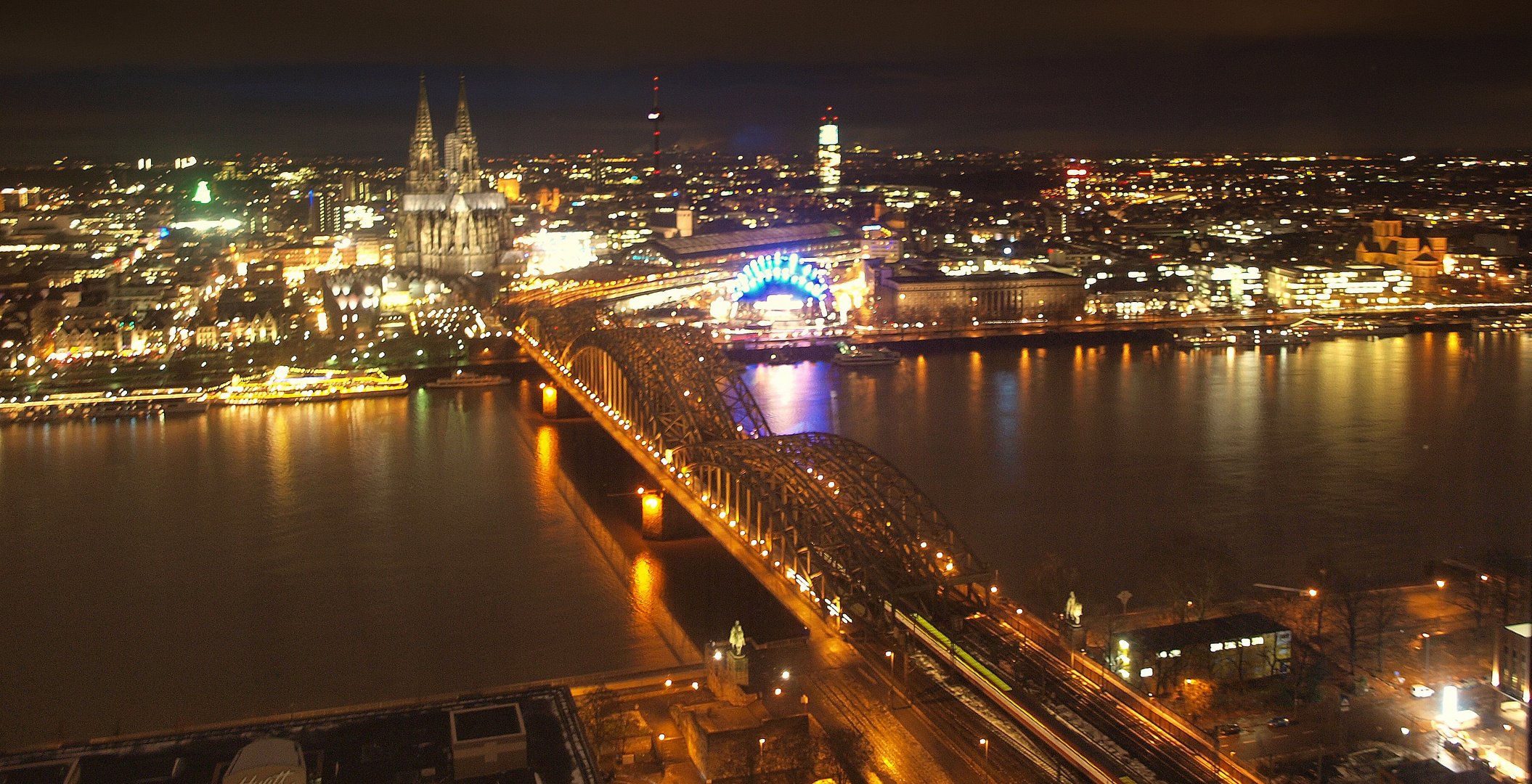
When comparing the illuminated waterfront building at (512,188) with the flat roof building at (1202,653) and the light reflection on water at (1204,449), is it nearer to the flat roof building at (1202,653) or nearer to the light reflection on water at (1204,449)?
the light reflection on water at (1204,449)

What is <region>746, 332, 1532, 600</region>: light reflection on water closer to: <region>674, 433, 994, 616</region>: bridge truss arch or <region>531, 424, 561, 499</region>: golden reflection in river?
<region>674, 433, 994, 616</region>: bridge truss arch

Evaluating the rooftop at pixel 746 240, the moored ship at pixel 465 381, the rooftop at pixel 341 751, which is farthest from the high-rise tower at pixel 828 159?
the rooftop at pixel 341 751

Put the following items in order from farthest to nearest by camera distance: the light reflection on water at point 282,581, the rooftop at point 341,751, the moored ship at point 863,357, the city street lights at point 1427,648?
the moored ship at point 863,357
the light reflection on water at point 282,581
the city street lights at point 1427,648
the rooftop at point 341,751

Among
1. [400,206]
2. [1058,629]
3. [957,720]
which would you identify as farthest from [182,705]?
[400,206]

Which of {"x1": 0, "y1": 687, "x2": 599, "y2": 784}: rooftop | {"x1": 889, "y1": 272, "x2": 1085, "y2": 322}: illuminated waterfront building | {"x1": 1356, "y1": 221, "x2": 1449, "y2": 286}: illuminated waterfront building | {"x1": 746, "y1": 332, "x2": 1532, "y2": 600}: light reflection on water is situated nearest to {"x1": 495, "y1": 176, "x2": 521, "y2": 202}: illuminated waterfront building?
{"x1": 889, "y1": 272, "x2": 1085, "y2": 322}: illuminated waterfront building

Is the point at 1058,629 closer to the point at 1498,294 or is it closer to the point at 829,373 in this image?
the point at 829,373

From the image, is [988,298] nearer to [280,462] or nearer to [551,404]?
[551,404]

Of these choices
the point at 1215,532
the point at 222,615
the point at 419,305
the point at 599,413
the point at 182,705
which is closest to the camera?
the point at 182,705
